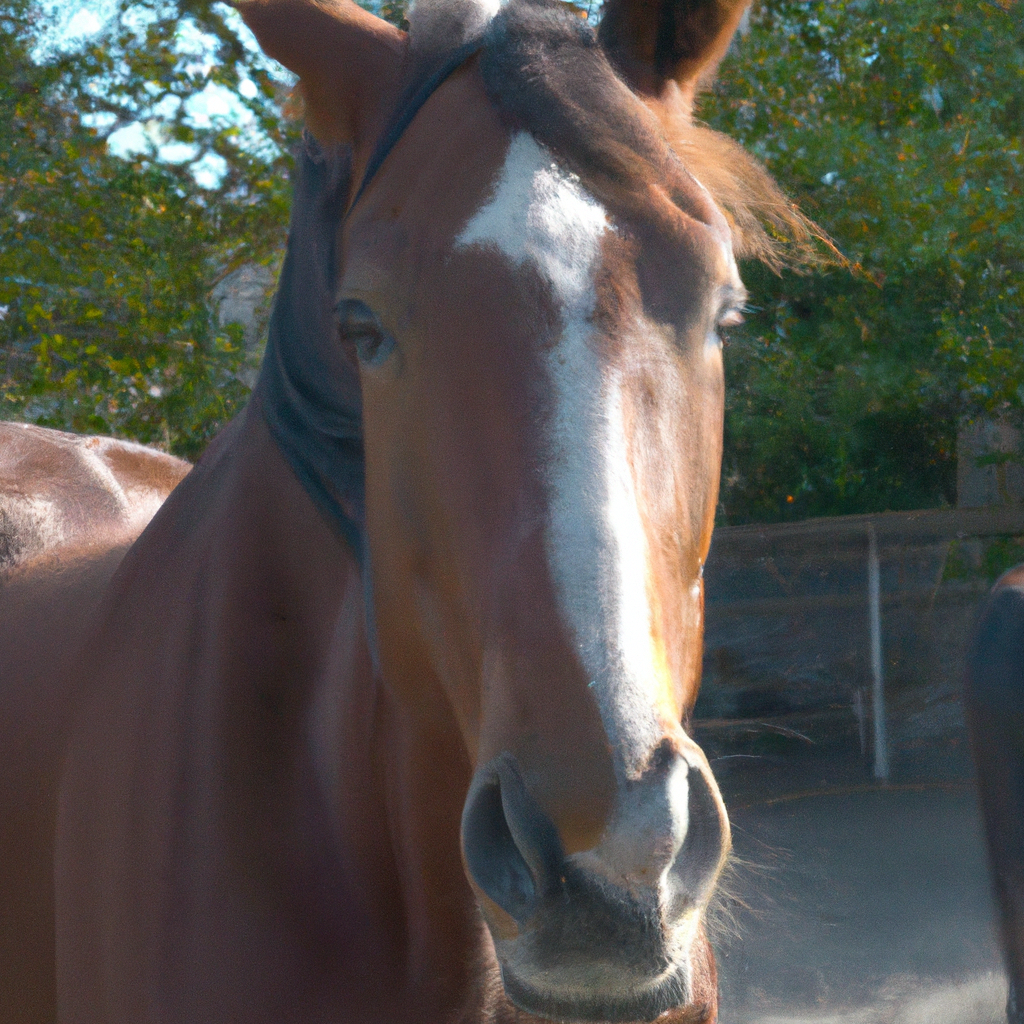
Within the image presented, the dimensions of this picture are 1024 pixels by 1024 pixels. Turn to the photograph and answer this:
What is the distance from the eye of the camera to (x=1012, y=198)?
236 inches

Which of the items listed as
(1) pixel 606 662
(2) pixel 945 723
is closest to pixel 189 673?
(1) pixel 606 662

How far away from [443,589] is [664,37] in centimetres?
88

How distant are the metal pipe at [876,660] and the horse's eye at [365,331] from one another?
656 cm

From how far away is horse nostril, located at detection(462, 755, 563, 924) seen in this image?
3.13 feet

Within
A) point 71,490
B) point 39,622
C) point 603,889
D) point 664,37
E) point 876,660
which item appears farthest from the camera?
point 876,660

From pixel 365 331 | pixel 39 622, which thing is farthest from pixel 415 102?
pixel 39 622

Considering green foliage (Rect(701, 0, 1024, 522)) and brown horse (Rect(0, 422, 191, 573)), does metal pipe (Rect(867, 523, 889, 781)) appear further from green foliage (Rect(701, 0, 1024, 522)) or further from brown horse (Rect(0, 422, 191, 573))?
brown horse (Rect(0, 422, 191, 573))

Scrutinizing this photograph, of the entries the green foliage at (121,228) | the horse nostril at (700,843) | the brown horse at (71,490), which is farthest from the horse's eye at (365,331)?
the green foliage at (121,228)

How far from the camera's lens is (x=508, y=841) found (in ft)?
3.31

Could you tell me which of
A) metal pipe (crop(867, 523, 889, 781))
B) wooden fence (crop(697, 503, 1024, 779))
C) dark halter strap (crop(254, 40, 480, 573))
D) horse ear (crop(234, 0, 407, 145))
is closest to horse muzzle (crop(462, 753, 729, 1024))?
dark halter strap (crop(254, 40, 480, 573))

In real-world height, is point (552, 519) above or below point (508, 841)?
above

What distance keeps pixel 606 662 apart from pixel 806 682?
6.59 m

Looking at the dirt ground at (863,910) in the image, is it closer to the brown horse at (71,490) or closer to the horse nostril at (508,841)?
the brown horse at (71,490)

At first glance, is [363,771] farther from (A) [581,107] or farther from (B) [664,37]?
(B) [664,37]
